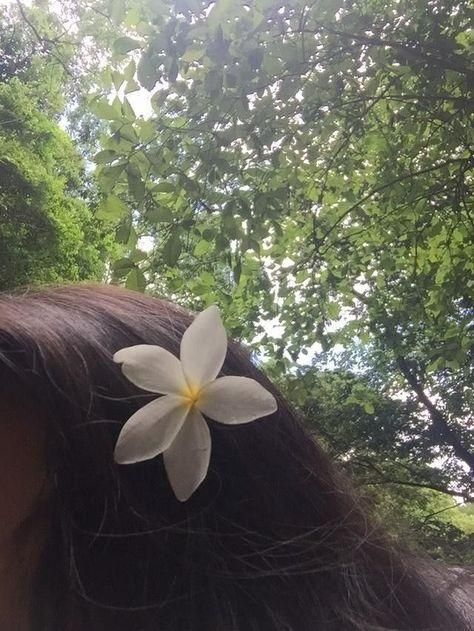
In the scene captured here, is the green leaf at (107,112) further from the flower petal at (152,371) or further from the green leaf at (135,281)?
the flower petal at (152,371)

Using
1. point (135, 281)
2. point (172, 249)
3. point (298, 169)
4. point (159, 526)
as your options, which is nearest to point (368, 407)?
point (298, 169)

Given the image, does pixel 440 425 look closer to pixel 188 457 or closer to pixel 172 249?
pixel 172 249

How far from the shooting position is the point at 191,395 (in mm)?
354

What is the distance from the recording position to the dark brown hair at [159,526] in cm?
38

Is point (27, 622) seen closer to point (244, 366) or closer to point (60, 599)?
point (60, 599)

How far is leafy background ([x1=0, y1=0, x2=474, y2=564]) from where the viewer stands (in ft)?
2.56

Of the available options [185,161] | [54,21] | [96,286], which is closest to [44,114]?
[54,21]

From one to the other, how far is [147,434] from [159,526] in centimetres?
7

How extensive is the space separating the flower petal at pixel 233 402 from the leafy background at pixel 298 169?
21 centimetres

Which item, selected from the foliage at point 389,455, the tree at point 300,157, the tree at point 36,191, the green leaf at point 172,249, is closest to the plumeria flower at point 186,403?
the foliage at point 389,455

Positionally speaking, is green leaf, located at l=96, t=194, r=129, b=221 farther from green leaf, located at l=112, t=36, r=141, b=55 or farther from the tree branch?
the tree branch

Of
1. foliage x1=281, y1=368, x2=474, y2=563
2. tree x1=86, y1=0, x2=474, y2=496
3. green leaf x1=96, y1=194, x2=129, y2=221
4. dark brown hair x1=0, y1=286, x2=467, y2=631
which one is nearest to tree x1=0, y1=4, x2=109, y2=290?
foliage x1=281, y1=368, x2=474, y2=563

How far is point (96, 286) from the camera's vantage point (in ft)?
1.71

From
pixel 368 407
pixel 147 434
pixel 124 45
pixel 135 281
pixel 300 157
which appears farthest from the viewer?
pixel 368 407
